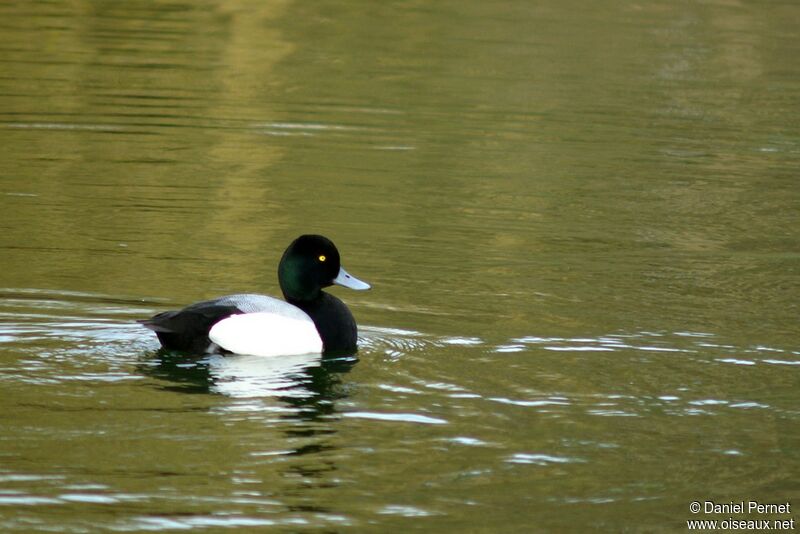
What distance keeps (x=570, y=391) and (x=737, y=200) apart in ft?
24.1

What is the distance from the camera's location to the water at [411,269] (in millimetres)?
7707

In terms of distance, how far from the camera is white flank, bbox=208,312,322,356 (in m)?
9.70

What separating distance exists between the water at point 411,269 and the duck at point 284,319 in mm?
158

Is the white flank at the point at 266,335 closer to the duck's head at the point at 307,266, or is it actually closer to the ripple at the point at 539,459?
the duck's head at the point at 307,266

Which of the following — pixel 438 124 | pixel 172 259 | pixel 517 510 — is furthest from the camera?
pixel 438 124

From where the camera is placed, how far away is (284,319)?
991 centimetres

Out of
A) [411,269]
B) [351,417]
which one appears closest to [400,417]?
[351,417]

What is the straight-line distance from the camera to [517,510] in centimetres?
739

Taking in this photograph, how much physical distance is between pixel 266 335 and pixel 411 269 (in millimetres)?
3142

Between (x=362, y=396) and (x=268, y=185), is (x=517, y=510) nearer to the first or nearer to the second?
(x=362, y=396)

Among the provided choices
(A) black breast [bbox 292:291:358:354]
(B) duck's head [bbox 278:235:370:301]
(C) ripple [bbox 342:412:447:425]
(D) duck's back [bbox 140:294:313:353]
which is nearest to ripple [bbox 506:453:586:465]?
(C) ripple [bbox 342:412:447:425]

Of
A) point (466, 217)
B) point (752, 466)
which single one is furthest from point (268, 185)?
point (752, 466)

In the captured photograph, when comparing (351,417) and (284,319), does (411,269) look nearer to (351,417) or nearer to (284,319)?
(284,319)

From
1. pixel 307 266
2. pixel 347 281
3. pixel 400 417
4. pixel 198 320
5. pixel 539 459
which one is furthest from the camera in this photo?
pixel 347 281
